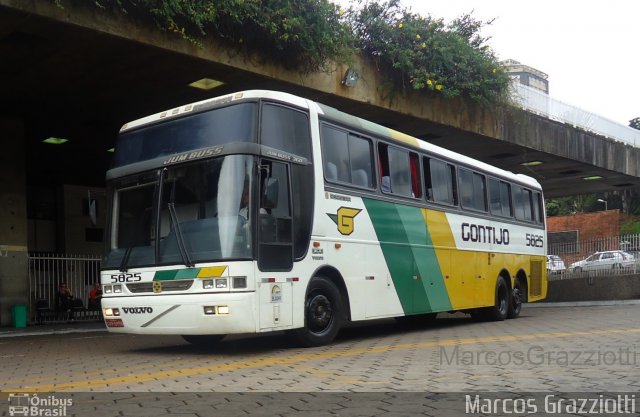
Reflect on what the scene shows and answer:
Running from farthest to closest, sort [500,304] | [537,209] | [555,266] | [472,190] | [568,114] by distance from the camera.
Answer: [555,266], [568,114], [537,209], [500,304], [472,190]

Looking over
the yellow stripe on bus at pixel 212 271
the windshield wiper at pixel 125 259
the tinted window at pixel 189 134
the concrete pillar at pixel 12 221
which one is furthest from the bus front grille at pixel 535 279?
the concrete pillar at pixel 12 221

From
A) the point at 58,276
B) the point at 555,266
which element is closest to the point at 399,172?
the point at 58,276

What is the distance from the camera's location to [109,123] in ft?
61.5

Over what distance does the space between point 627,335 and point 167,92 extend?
11.2m

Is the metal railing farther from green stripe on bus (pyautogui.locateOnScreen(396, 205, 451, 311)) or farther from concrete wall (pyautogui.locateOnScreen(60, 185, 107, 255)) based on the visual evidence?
concrete wall (pyautogui.locateOnScreen(60, 185, 107, 255))

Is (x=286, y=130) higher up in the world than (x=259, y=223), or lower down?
higher up

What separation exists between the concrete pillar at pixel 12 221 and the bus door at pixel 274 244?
39.9 ft

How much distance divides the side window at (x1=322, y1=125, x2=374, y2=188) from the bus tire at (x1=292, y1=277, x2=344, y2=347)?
162 centimetres

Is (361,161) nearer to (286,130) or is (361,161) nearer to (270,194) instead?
(286,130)

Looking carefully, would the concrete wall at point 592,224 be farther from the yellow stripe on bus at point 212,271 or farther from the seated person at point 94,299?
the yellow stripe on bus at point 212,271

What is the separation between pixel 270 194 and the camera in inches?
341

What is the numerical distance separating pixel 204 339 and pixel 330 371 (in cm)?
467

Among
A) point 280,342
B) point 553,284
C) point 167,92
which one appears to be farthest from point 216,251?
point 553,284

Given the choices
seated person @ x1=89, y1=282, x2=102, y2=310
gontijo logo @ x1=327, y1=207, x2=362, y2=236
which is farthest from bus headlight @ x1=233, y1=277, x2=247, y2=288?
seated person @ x1=89, y1=282, x2=102, y2=310
